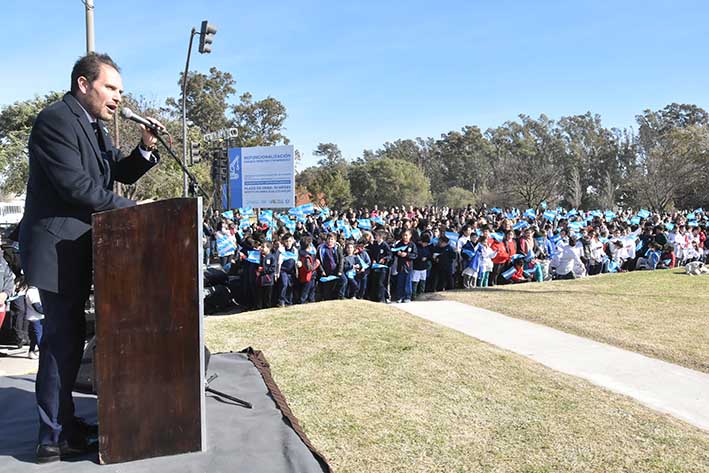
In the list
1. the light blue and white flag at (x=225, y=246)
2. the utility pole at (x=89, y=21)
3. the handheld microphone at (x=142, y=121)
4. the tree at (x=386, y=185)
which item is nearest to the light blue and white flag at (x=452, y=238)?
the light blue and white flag at (x=225, y=246)

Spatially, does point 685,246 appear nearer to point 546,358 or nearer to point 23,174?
point 546,358

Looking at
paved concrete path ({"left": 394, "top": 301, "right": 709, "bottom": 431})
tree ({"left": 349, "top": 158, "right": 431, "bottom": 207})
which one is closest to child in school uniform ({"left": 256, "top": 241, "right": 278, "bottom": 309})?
paved concrete path ({"left": 394, "top": 301, "right": 709, "bottom": 431})

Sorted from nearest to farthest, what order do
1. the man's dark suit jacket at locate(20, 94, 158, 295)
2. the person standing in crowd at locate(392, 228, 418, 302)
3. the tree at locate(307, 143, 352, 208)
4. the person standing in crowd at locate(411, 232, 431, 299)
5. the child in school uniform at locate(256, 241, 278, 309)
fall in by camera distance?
the man's dark suit jacket at locate(20, 94, 158, 295), the child in school uniform at locate(256, 241, 278, 309), the person standing in crowd at locate(392, 228, 418, 302), the person standing in crowd at locate(411, 232, 431, 299), the tree at locate(307, 143, 352, 208)

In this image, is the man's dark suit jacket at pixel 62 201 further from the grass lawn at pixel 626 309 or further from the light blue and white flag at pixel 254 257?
the light blue and white flag at pixel 254 257

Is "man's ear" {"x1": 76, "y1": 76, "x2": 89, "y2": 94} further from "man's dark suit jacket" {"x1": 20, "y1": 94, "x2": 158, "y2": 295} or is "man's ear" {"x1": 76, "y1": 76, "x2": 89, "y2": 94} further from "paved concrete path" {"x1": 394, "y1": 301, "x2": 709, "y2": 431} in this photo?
"paved concrete path" {"x1": 394, "y1": 301, "x2": 709, "y2": 431}

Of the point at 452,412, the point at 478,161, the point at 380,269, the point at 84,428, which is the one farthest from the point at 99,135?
the point at 478,161

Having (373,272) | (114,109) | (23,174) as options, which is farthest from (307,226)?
(23,174)

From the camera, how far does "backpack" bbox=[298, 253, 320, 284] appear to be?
38.4 ft

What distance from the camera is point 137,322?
282 cm

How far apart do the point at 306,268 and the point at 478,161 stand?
7150cm

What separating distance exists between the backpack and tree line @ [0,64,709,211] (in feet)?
57.0

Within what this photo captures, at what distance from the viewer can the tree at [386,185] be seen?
202 ft

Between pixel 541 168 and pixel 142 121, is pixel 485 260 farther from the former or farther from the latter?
pixel 541 168

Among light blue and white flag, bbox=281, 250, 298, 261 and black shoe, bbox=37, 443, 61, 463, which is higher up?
light blue and white flag, bbox=281, 250, 298, 261
